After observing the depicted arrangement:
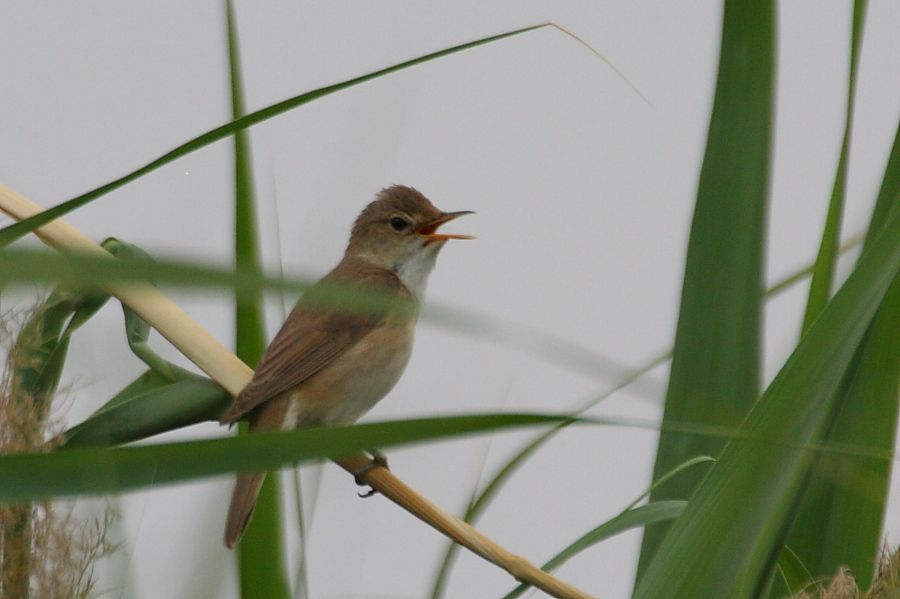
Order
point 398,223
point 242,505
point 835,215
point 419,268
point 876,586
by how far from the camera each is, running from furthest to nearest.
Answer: point 398,223
point 419,268
point 242,505
point 835,215
point 876,586

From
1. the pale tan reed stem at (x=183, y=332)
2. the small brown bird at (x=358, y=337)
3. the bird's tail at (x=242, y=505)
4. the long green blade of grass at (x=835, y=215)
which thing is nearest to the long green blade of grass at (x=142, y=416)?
the pale tan reed stem at (x=183, y=332)

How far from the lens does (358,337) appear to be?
3723mm

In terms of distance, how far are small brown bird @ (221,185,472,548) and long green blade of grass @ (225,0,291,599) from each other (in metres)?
0.34

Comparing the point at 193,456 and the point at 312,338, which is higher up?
the point at 312,338

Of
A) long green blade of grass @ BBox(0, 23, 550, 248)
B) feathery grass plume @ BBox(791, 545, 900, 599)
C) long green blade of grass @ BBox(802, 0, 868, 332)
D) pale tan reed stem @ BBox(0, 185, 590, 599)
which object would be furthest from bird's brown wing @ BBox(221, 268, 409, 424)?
feathery grass plume @ BBox(791, 545, 900, 599)

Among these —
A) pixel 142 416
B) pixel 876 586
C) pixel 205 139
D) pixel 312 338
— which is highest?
pixel 312 338

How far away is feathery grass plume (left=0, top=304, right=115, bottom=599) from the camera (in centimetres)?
171

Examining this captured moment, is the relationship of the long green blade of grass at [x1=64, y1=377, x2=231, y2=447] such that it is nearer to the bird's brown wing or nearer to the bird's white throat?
the bird's brown wing

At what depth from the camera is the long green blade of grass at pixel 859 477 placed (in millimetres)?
2402

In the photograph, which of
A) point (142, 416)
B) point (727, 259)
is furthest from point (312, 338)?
point (727, 259)

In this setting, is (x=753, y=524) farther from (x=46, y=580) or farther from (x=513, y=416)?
(x=46, y=580)

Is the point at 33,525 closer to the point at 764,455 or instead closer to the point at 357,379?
the point at 764,455

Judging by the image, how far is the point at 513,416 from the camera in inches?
51.3

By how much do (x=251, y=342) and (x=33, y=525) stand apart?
2.37 feet
